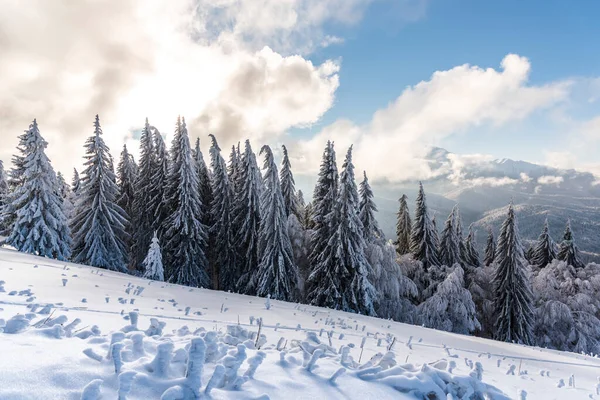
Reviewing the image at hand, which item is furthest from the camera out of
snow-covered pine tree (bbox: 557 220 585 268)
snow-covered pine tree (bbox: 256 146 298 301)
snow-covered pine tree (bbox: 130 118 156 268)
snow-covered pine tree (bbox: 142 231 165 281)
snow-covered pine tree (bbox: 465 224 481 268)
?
snow-covered pine tree (bbox: 465 224 481 268)

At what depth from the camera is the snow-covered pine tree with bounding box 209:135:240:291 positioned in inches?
1115

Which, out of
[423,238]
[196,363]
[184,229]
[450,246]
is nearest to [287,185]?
[184,229]

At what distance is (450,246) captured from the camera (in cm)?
3281

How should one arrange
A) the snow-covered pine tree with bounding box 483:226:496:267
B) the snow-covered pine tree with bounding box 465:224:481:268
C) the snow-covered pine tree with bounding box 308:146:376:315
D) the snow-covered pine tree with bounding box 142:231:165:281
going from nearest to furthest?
the snow-covered pine tree with bounding box 308:146:376:315, the snow-covered pine tree with bounding box 142:231:165:281, the snow-covered pine tree with bounding box 465:224:481:268, the snow-covered pine tree with bounding box 483:226:496:267

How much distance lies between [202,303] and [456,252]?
30.0 m

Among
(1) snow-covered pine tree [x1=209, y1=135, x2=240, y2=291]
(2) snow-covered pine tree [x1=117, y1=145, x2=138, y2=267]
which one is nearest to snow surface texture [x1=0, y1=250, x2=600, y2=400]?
(1) snow-covered pine tree [x1=209, y1=135, x2=240, y2=291]

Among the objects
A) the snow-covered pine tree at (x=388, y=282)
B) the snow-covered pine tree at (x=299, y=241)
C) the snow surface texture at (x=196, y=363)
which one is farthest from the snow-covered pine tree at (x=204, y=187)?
the snow surface texture at (x=196, y=363)

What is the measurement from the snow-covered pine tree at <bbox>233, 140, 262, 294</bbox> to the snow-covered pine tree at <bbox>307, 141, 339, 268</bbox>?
5.42 metres

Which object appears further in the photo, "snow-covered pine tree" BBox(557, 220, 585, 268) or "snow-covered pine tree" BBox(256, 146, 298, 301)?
"snow-covered pine tree" BBox(557, 220, 585, 268)

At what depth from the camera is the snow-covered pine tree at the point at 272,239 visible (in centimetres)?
2373

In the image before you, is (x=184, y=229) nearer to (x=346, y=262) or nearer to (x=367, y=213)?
(x=346, y=262)

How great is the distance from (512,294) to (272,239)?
19736mm

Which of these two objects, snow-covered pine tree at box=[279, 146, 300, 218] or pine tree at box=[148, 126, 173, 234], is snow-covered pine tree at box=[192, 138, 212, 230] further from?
snow-covered pine tree at box=[279, 146, 300, 218]

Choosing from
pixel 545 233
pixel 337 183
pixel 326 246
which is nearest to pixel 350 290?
pixel 326 246
